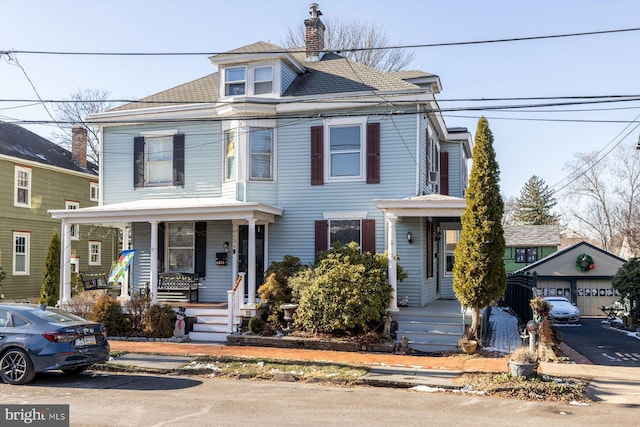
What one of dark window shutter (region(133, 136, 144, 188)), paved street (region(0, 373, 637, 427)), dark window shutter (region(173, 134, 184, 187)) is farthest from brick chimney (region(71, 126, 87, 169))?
paved street (region(0, 373, 637, 427))

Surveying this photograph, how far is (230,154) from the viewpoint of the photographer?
57.0ft

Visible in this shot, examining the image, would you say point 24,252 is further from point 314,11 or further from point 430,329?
point 430,329

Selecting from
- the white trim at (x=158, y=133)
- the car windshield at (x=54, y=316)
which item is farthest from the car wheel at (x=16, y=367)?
the white trim at (x=158, y=133)

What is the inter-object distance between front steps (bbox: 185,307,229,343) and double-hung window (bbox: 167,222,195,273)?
2418 millimetres

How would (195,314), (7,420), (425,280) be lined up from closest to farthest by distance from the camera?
(7,420)
(195,314)
(425,280)

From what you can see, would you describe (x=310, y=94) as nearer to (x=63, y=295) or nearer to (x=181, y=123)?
(x=181, y=123)

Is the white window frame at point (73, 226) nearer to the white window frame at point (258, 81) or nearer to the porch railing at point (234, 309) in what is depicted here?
the white window frame at point (258, 81)

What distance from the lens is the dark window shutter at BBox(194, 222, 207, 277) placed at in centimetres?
1773

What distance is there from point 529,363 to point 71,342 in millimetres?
7797

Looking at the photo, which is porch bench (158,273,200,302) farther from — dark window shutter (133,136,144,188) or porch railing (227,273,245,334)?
dark window shutter (133,136,144,188)

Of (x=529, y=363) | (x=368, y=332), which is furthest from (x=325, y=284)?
(x=529, y=363)

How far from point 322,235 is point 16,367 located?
8856 millimetres

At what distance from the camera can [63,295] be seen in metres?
16.9

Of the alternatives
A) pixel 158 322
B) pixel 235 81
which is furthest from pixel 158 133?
pixel 158 322
